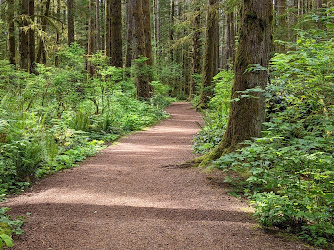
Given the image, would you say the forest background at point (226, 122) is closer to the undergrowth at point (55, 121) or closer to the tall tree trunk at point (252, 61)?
the undergrowth at point (55, 121)

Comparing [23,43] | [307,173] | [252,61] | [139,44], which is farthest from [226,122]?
[23,43]

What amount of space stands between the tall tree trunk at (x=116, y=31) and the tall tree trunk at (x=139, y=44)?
0.83 meters

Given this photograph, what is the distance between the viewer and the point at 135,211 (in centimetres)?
407

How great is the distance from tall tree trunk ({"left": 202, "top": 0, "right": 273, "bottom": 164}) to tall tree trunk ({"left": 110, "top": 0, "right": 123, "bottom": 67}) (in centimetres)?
1132

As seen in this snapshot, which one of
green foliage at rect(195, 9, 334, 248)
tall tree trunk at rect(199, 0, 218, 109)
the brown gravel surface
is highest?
tall tree trunk at rect(199, 0, 218, 109)

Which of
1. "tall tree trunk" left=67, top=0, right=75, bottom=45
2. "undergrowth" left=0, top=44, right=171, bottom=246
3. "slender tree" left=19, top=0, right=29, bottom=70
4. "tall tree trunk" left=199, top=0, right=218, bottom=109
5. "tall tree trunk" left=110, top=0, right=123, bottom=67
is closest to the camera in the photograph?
"undergrowth" left=0, top=44, right=171, bottom=246

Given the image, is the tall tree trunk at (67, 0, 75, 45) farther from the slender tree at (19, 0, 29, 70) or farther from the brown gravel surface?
the brown gravel surface

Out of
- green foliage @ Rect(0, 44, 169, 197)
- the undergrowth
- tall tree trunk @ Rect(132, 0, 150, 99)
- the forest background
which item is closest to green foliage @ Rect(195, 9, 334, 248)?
the forest background

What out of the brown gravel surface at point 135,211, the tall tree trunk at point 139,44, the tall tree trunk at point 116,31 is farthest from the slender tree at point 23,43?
the brown gravel surface at point 135,211

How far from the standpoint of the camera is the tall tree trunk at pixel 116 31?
15750mm

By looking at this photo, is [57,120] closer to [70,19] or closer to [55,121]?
[55,121]

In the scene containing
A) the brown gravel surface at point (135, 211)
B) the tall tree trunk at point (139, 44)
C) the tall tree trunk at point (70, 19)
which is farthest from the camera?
the tall tree trunk at point (70, 19)

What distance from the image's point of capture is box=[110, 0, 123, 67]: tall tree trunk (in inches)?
620

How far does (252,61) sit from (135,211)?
3.31 m
